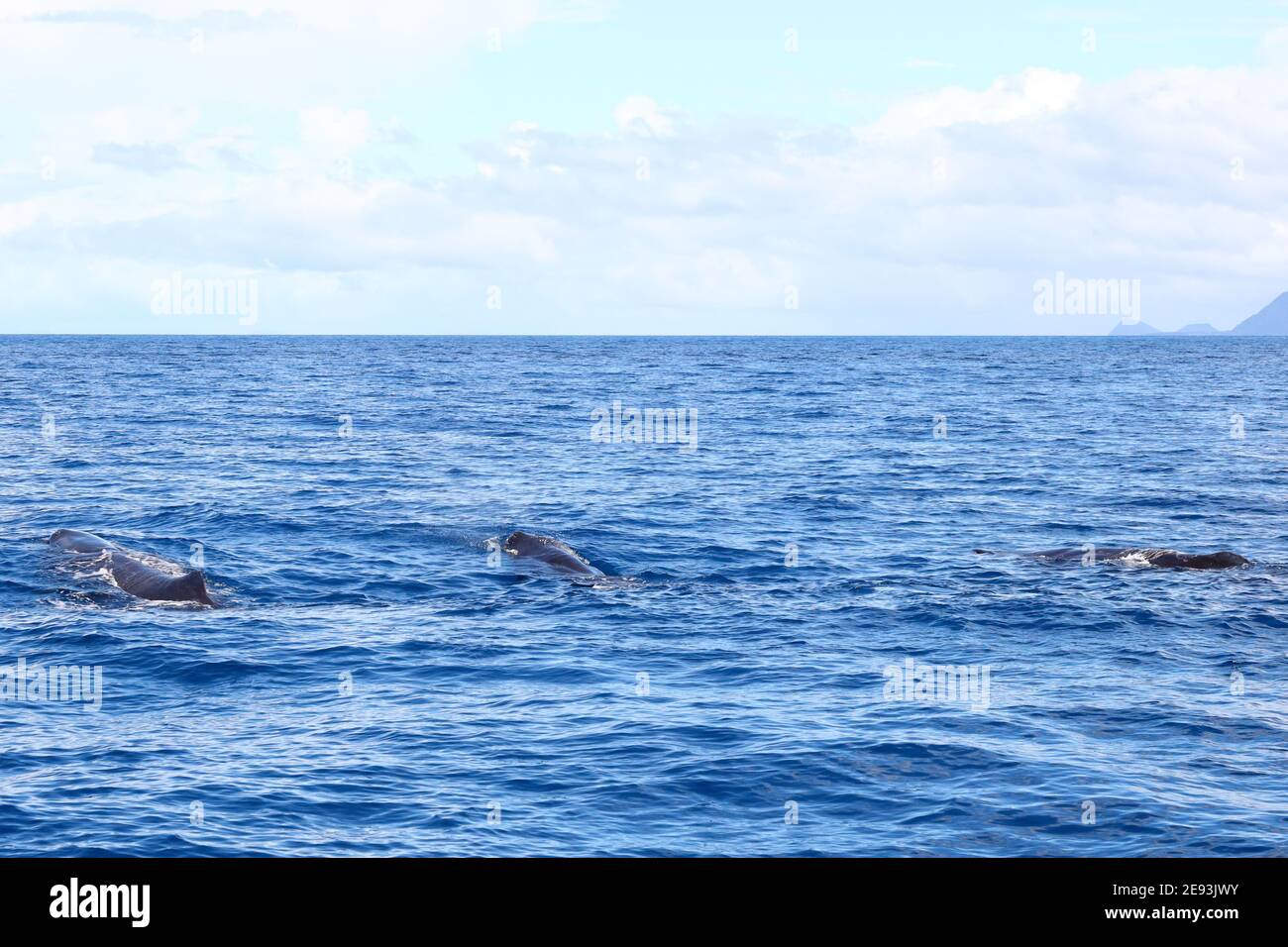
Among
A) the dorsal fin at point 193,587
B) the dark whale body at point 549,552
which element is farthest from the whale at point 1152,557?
the dorsal fin at point 193,587

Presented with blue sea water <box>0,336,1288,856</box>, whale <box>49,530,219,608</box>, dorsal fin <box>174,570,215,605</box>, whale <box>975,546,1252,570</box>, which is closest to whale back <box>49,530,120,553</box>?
whale <box>49,530,219,608</box>

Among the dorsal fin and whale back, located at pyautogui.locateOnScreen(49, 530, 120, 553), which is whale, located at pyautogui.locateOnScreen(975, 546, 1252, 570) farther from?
whale back, located at pyautogui.locateOnScreen(49, 530, 120, 553)

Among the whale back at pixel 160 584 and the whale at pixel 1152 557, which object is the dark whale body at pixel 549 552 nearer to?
the whale back at pixel 160 584

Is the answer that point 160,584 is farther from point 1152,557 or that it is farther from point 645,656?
point 1152,557

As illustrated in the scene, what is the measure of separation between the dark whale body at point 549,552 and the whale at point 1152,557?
10728 millimetres

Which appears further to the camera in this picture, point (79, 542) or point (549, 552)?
point (549, 552)

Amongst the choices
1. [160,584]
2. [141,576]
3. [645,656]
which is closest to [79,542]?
[141,576]

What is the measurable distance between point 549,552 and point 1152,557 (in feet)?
49.8

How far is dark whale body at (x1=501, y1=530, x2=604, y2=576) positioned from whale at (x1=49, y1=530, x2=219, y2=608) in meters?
8.01

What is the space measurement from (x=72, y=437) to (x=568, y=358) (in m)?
125

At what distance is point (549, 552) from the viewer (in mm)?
32250

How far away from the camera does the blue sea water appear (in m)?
15.7
